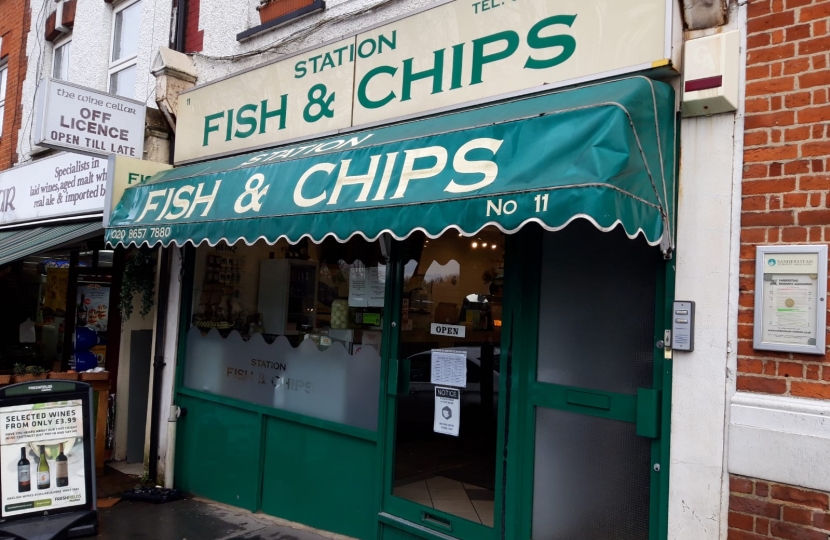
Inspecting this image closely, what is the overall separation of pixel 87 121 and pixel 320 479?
13.4 ft

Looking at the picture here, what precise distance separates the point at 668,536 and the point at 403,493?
74.4 inches

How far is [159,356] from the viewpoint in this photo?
20.9 ft

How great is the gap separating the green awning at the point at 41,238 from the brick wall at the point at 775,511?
20.0ft

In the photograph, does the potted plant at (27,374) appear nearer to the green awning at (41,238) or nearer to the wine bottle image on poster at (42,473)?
the green awning at (41,238)

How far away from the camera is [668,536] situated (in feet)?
10.3

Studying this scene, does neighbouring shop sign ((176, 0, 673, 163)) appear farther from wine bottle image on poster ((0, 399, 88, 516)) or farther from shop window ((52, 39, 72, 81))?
shop window ((52, 39, 72, 81))

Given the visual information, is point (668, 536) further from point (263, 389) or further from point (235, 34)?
point (235, 34)

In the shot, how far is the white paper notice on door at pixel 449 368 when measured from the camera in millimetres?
4248

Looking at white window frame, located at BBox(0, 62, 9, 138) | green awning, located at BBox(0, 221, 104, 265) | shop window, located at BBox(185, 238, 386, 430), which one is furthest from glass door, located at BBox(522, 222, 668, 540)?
white window frame, located at BBox(0, 62, 9, 138)

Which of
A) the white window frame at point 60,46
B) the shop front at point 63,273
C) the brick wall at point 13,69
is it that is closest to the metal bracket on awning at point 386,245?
the shop front at point 63,273

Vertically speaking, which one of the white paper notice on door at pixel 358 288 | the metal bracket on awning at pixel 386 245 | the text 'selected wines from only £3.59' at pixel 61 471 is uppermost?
the metal bracket on awning at pixel 386 245

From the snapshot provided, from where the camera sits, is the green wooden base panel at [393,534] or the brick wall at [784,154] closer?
the brick wall at [784,154]

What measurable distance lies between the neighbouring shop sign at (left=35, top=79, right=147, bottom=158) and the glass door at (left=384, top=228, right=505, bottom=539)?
135 inches

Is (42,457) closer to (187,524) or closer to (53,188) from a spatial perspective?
(187,524)
